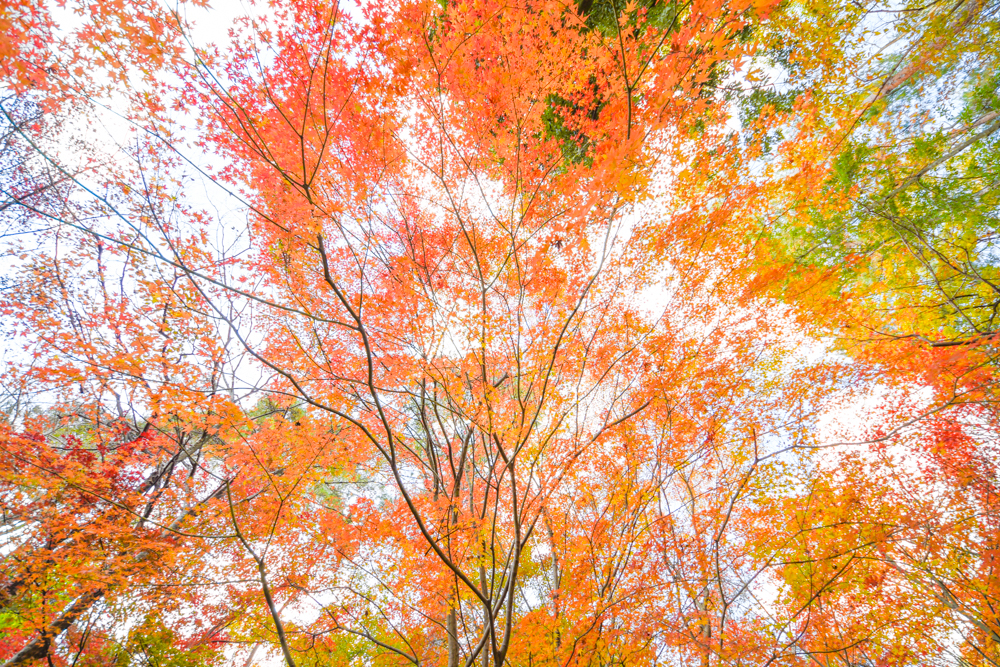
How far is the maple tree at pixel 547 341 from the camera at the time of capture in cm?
576

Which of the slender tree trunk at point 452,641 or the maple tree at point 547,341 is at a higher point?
the maple tree at point 547,341

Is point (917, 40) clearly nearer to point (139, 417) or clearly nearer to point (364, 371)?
point (364, 371)

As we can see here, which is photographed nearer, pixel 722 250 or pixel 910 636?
pixel 910 636

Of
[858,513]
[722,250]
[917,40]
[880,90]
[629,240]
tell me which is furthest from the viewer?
[722,250]

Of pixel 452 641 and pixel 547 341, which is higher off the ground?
pixel 547 341

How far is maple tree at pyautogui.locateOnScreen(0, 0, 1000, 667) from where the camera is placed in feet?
18.9

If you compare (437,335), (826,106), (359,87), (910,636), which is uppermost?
(826,106)

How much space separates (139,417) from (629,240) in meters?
11.8

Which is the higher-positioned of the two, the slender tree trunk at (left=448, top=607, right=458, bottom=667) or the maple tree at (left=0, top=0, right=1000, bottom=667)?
the maple tree at (left=0, top=0, right=1000, bottom=667)

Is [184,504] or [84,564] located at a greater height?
[184,504]

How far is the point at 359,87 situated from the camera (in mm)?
5602

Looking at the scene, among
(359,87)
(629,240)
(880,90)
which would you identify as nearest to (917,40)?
(880,90)

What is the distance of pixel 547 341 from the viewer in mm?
6531

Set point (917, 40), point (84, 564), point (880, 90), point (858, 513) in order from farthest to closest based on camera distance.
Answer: point (858, 513), point (880, 90), point (917, 40), point (84, 564)
